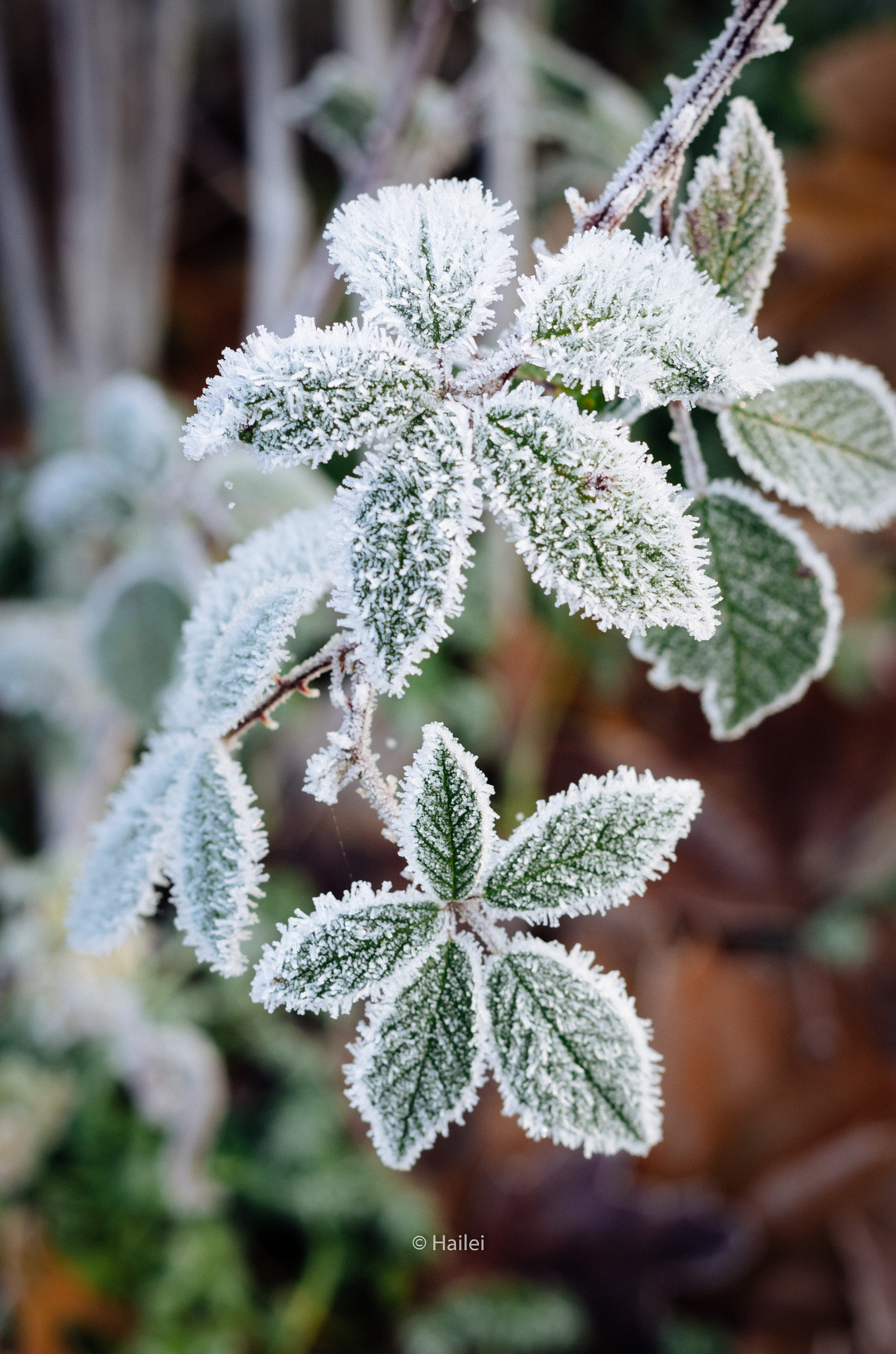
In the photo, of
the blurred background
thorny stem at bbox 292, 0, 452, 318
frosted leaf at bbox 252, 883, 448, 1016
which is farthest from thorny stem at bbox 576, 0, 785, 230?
thorny stem at bbox 292, 0, 452, 318

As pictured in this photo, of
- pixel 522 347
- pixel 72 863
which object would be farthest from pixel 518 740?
pixel 522 347

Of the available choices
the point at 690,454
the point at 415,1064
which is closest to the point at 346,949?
the point at 415,1064

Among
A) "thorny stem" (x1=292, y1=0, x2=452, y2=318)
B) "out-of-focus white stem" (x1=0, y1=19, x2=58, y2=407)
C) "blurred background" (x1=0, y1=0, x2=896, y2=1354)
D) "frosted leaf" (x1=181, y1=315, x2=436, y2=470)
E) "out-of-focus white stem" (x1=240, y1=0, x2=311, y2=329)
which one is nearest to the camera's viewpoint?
"frosted leaf" (x1=181, y1=315, x2=436, y2=470)

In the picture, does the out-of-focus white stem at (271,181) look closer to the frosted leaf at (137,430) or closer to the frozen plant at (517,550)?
the frosted leaf at (137,430)

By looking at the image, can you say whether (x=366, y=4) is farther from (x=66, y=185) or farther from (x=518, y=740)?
(x=518, y=740)

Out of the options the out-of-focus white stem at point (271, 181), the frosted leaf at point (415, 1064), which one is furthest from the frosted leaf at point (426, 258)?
the out-of-focus white stem at point (271, 181)

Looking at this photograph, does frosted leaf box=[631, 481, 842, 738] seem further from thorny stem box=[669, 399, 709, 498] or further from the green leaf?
the green leaf
